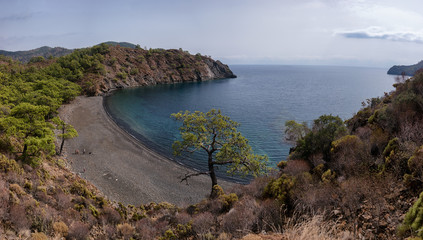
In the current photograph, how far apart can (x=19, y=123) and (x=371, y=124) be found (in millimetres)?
29067

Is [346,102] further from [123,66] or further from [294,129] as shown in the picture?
[123,66]

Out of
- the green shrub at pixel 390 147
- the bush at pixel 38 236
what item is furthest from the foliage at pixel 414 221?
the bush at pixel 38 236

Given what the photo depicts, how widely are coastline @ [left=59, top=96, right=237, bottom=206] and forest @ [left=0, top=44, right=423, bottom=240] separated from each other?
595cm

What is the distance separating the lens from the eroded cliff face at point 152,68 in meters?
104

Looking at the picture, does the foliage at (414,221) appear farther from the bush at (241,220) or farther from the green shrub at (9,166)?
the green shrub at (9,166)

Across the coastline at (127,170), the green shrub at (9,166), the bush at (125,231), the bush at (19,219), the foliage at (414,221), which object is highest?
the foliage at (414,221)

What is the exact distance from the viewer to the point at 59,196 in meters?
14.8

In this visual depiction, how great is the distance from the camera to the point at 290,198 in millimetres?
11359

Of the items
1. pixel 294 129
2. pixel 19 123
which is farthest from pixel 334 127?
pixel 19 123

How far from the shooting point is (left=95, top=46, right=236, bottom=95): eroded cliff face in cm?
10356

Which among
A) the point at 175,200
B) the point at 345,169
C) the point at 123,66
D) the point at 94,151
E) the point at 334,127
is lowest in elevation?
the point at 175,200

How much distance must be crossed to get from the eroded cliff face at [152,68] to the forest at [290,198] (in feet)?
240

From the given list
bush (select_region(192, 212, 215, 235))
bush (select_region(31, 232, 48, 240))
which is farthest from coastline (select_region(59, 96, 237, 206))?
bush (select_region(31, 232, 48, 240))

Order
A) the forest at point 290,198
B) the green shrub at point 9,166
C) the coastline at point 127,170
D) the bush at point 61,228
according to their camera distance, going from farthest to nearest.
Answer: the coastline at point 127,170, the green shrub at point 9,166, the bush at point 61,228, the forest at point 290,198
